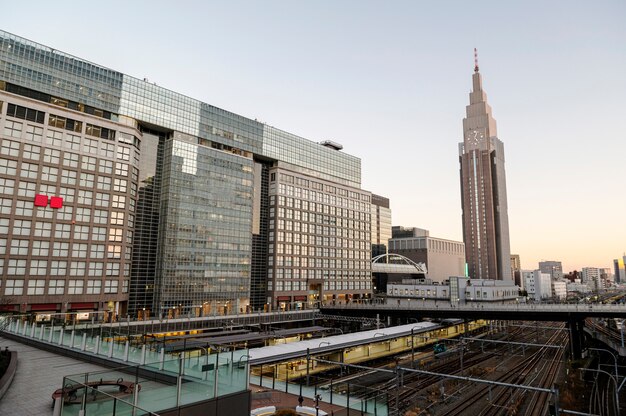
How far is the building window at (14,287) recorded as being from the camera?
69931 millimetres

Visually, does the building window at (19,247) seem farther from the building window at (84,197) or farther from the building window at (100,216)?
the building window at (100,216)

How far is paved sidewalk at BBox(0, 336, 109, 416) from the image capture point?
17297 millimetres

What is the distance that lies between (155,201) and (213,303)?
92.3 ft

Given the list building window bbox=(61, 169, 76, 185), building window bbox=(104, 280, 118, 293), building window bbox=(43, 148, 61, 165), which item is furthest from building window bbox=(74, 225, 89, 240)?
building window bbox=(43, 148, 61, 165)

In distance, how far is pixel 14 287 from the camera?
70.8 m

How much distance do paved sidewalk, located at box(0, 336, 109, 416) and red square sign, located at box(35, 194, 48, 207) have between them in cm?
5301

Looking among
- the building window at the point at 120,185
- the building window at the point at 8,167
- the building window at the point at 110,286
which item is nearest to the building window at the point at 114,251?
the building window at the point at 110,286

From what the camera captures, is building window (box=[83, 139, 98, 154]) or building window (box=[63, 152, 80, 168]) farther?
building window (box=[83, 139, 98, 154])

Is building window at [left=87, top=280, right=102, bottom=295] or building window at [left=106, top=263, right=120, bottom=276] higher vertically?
building window at [left=106, top=263, right=120, bottom=276]

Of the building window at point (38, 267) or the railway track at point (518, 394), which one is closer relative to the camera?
the railway track at point (518, 394)

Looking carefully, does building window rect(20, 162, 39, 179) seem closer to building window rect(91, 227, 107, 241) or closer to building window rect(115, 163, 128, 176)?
building window rect(115, 163, 128, 176)

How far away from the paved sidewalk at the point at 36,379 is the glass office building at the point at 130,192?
172ft

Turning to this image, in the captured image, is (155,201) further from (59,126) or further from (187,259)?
(59,126)

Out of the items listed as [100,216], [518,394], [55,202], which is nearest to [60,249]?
[55,202]
